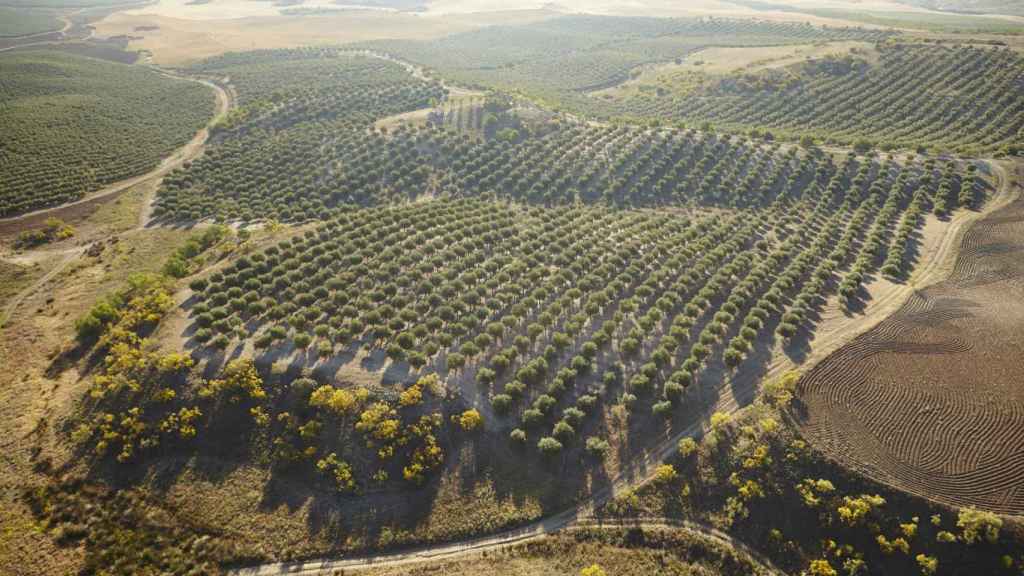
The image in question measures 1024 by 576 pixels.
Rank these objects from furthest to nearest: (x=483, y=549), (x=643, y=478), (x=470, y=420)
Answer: (x=470, y=420), (x=643, y=478), (x=483, y=549)

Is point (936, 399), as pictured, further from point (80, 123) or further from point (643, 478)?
point (80, 123)

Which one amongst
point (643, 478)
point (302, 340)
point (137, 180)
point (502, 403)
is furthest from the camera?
point (137, 180)

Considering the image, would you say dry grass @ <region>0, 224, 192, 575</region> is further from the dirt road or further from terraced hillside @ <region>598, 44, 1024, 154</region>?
terraced hillside @ <region>598, 44, 1024, 154</region>

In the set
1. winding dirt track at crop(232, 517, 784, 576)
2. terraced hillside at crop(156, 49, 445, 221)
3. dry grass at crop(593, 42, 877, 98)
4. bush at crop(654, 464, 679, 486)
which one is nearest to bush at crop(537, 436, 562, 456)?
winding dirt track at crop(232, 517, 784, 576)

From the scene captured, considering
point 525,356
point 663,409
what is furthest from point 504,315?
point 663,409

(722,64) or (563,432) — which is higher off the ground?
(722,64)
